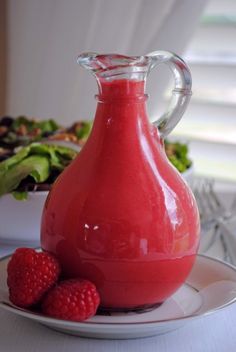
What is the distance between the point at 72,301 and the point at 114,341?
0.05 metres

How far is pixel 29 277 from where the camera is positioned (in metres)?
0.48

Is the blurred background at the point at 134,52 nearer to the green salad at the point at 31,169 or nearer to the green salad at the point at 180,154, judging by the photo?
the green salad at the point at 180,154

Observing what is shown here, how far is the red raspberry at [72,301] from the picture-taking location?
466 millimetres

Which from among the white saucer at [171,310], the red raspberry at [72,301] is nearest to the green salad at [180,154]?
the white saucer at [171,310]

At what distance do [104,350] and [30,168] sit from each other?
297mm

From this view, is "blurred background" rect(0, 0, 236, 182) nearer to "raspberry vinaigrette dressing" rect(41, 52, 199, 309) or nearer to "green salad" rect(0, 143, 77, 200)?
"green salad" rect(0, 143, 77, 200)

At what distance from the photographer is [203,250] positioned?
79 centimetres

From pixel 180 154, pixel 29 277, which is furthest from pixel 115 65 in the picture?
pixel 180 154

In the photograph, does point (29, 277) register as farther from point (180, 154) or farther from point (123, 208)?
point (180, 154)

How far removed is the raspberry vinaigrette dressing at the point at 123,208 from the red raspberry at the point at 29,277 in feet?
0.11

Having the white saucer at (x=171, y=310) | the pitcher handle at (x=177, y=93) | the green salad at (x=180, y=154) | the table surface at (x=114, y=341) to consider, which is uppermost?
the pitcher handle at (x=177, y=93)

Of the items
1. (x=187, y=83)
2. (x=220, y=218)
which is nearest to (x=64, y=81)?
(x=220, y=218)

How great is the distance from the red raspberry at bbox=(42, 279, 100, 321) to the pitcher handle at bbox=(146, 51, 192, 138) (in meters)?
0.15

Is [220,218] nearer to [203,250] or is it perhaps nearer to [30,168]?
[203,250]
